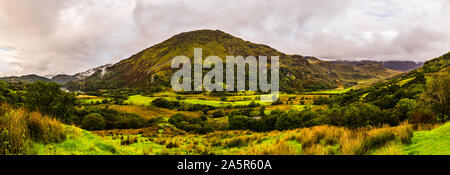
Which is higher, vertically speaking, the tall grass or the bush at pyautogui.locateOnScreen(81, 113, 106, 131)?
the tall grass

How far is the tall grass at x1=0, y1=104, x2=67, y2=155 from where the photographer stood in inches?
230

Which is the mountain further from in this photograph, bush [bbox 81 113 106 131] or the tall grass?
A: bush [bbox 81 113 106 131]

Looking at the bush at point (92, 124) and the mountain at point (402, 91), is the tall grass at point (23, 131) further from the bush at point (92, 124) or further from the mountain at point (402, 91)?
the bush at point (92, 124)

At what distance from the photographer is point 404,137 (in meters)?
7.72

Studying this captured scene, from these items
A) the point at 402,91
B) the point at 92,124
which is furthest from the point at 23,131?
the point at 402,91

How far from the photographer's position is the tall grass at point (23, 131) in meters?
5.85

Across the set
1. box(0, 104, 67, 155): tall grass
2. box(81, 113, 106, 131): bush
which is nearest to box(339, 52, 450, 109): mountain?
box(0, 104, 67, 155): tall grass

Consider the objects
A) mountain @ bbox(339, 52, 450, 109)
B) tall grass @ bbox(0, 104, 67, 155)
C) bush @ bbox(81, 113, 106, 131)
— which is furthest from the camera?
bush @ bbox(81, 113, 106, 131)

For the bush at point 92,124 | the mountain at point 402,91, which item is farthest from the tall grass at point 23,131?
the bush at point 92,124
